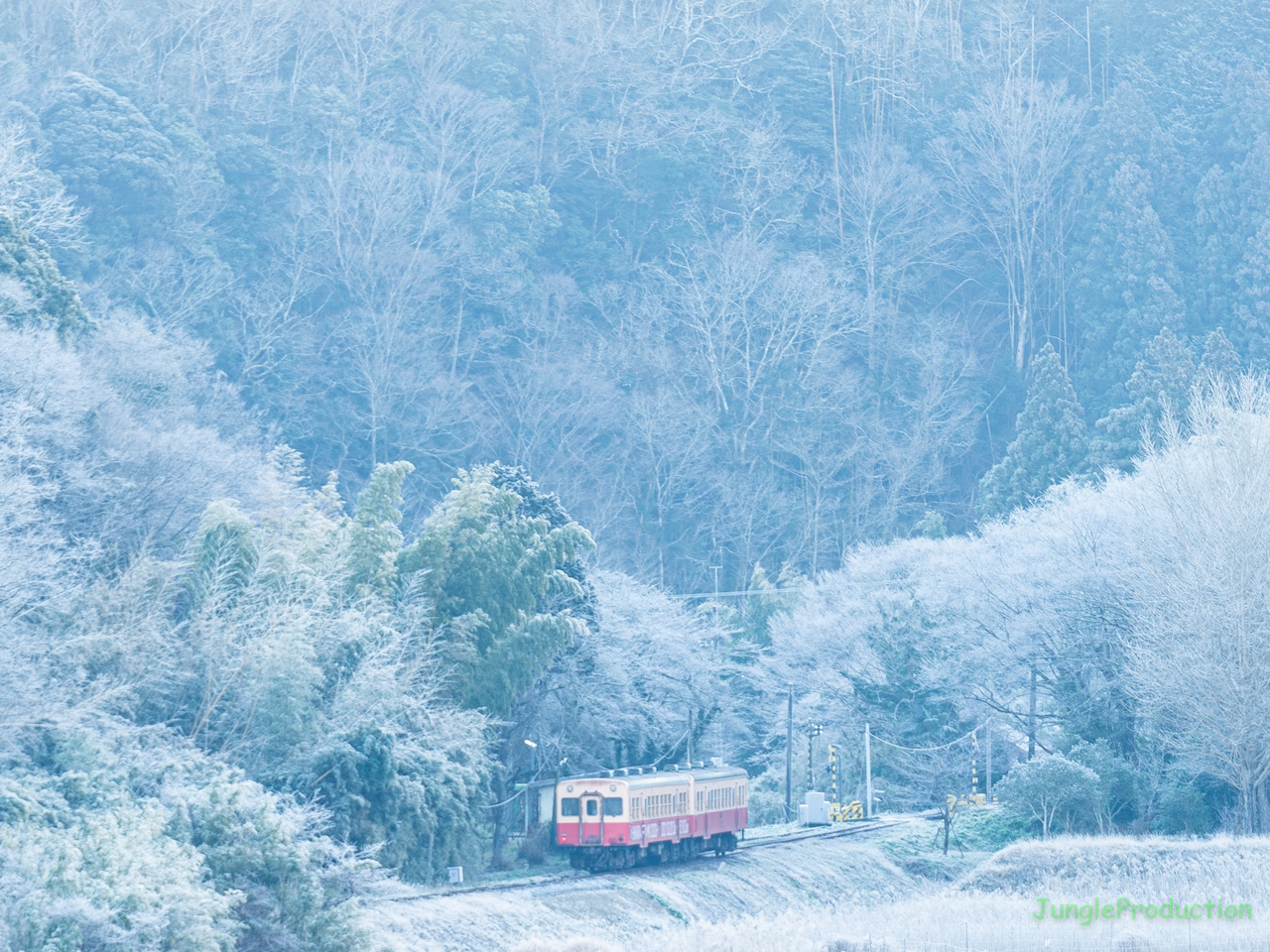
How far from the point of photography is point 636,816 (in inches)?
985

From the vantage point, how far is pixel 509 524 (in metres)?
29.8

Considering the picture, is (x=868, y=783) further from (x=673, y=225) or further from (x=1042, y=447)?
(x=673, y=225)

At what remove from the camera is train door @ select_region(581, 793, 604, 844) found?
24938 millimetres

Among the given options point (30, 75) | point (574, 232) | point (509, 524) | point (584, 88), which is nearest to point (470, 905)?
point (509, 524)

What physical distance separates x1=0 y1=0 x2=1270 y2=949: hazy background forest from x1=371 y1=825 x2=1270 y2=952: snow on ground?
2.47 m

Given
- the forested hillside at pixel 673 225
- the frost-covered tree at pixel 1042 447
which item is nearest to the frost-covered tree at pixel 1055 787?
the frost-covered tree at pixel 1042 447

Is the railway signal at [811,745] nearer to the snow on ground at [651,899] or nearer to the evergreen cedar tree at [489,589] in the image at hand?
the snow on ground at [651,899]

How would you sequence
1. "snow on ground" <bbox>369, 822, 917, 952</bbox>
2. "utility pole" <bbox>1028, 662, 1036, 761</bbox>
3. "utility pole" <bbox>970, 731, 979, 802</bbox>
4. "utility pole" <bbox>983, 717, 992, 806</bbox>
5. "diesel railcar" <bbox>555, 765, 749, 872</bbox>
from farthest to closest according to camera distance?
"utility pole" <bbox>983, 717, 992, 806</bbox> < "utility pole" <bbox>970, 731, 979, 802</bbox> < "utility pole" <bbox>1028, 662, 1036, 761</bbox> < "diesel railcar" <bbox>555, 765, 749, 872</bbox> < "snow on ground" <bbox>369, 822, 917, 952</bbox>

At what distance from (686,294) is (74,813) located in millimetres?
49454

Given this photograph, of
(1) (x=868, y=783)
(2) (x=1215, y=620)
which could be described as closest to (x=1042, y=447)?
(1) (x=868, y=783)

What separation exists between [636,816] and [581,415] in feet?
123

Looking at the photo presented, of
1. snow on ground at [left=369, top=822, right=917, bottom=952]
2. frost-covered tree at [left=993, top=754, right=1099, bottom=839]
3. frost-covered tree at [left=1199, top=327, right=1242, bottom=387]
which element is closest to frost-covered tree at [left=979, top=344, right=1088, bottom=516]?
frost-covered tree at [left=1199, top=327, right=1242, bottom=387]

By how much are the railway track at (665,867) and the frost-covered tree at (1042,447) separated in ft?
66.6

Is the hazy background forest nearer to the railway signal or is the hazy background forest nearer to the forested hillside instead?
the forested hillside
